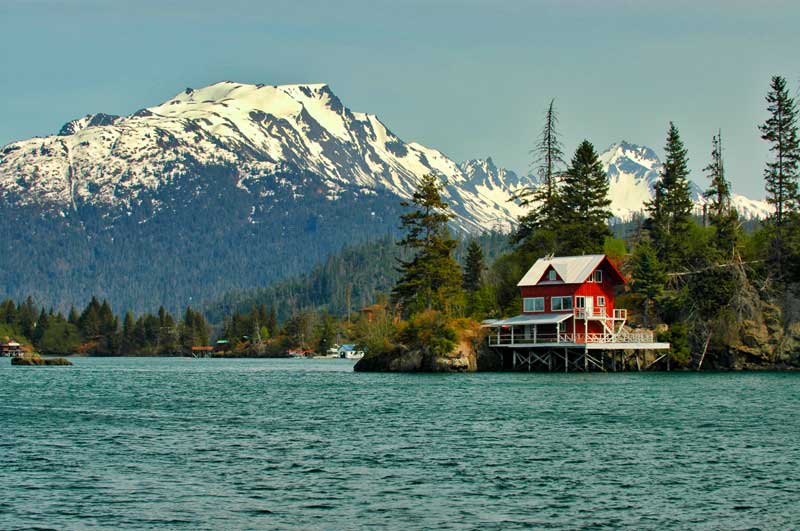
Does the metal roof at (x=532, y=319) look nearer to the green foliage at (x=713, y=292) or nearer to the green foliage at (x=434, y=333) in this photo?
the green foliage at (x=434, y=333)

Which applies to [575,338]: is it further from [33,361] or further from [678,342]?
[33,361]

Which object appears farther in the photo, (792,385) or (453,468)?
(792,385)

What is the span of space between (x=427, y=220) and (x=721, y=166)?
3909 centimetres

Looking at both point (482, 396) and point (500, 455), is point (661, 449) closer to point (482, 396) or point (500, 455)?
point (500, 455)

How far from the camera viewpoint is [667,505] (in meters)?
32.9

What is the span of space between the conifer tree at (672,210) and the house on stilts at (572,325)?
37.2 feet

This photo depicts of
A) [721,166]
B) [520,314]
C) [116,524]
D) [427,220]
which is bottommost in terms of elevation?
[116,524]

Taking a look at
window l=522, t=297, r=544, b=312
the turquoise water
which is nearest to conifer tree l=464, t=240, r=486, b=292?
window l=522, t=297, r=544, b=312

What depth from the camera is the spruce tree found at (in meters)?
120

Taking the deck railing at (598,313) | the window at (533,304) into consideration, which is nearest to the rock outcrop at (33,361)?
the window at (533,304)

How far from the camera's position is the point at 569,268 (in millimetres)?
102812

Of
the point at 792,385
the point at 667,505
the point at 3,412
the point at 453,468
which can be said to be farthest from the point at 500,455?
the point at 792,385

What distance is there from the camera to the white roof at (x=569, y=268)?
101m

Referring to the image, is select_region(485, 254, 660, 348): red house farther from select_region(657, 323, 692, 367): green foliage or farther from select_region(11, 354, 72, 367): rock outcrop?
select_region(11, 354, 72, 367): rock outcrop
